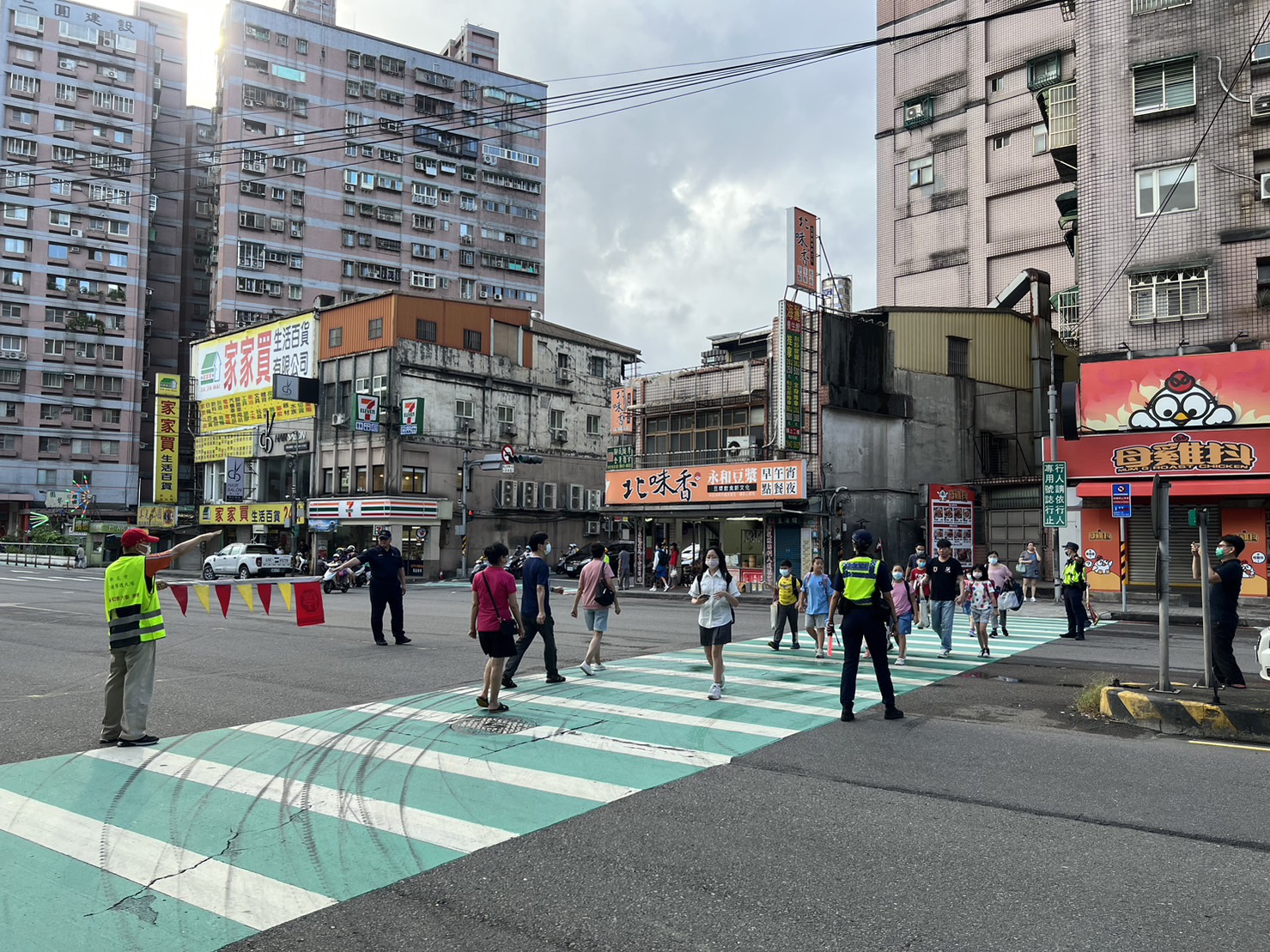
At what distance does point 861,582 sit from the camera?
8.94 m

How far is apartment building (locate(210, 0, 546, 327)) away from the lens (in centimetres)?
6844

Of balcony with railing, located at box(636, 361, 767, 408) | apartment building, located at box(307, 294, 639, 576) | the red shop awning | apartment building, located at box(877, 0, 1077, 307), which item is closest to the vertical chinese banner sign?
apartment building, located at box(307, 294, 639, 576)

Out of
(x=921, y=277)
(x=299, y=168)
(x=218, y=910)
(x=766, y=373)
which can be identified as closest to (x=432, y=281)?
(x=299, y=168)

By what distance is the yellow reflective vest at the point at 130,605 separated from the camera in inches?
304

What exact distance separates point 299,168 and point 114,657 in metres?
71.2

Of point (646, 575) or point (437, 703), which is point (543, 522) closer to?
point (646, 575)

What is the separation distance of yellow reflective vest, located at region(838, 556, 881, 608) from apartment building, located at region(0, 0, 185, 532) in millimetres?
74529

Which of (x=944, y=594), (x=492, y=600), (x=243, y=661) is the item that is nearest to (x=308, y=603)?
(x=243, y=661)

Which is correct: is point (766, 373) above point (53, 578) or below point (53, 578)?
above

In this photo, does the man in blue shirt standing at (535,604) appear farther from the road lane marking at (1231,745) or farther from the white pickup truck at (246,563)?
the white pickup truck at (246,563)

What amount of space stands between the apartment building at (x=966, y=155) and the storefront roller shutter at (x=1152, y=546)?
20732 millimetres

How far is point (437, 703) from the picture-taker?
9.73 metres

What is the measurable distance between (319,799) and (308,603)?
7.70 m

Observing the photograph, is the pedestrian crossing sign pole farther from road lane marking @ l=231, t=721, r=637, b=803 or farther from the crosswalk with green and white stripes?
road lane marking @ l=231, t=721, r=637, b=803
